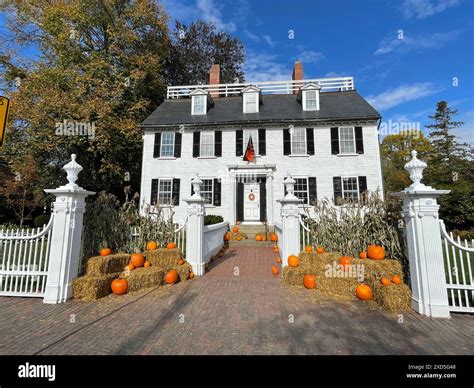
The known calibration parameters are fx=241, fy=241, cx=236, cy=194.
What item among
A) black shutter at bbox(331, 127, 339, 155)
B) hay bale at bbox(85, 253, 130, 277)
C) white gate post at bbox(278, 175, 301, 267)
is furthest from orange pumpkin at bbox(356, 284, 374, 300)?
black shutter at bbox(331, 127, 339, 155)

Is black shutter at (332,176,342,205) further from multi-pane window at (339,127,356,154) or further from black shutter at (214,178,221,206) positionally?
black shutter at (214,178,221,206)

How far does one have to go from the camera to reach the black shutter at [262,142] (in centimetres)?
1460

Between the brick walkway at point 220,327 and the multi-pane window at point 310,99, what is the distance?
1343 centimetres

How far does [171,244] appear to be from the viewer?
6172mm

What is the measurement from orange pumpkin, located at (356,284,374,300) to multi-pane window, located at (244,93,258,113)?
13.5 meters

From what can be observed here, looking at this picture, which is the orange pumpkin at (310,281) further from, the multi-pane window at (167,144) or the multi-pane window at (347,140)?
the multi-pane window at (167,144)

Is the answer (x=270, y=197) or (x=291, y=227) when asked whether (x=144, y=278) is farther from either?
(x=270, y=197)

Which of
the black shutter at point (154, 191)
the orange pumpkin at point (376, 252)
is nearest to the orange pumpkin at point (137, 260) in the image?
the orange pumpkin at point (376, 252)

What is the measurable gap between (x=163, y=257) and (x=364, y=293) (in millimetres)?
4337

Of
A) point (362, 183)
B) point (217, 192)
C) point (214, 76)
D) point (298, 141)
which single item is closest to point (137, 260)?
point (217, 192)

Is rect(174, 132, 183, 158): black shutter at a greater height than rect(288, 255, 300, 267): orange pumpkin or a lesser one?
greater

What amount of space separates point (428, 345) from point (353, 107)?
14818 mm

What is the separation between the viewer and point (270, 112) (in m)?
15.7

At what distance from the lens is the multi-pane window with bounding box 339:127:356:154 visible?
46.0 feet
